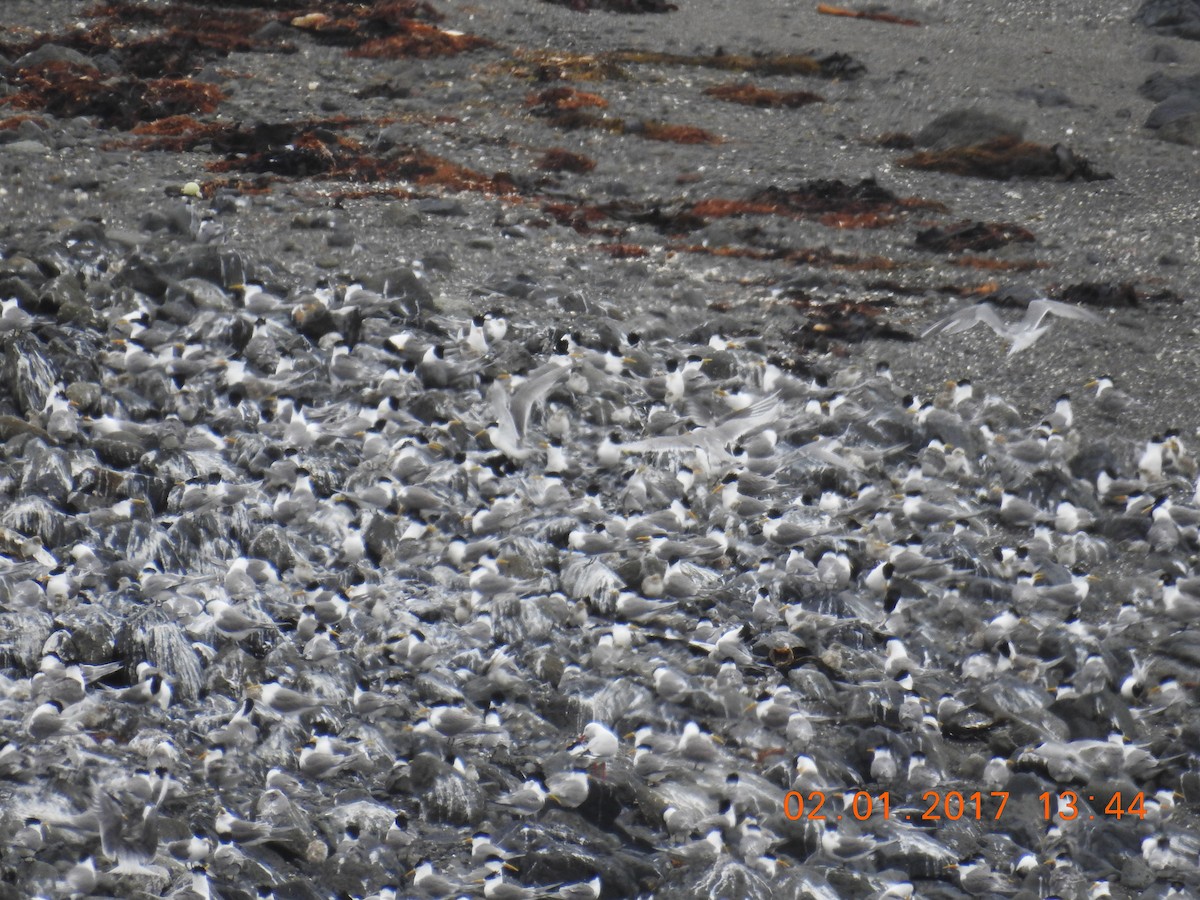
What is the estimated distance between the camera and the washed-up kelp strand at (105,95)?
819 inches

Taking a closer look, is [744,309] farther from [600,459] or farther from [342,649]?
[342,649]

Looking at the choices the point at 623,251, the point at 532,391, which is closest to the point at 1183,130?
the point at 623,251

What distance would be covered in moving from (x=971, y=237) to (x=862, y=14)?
14.7m

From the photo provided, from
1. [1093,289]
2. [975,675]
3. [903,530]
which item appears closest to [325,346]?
[903,530]

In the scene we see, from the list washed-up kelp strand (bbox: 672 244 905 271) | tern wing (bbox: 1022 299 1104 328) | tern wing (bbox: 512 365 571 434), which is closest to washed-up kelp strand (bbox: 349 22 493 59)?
washed-up kelp strand (bbox: 672 244 905 271)

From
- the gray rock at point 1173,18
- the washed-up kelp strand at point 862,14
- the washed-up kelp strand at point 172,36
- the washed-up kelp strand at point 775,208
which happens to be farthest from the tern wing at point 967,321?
the gray rock at point 1173,18

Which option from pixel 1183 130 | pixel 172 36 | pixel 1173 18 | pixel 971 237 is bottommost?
pixel 971 237

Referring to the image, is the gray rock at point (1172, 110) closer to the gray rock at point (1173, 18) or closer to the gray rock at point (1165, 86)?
the gray rock at point (1165, 86)

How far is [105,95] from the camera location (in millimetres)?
21156

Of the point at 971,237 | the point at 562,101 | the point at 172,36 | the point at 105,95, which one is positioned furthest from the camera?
the point at 172,36

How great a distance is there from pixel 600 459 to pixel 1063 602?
4137 millimetres

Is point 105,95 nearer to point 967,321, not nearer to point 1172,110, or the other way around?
point 967,321

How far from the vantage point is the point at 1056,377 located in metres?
14.4

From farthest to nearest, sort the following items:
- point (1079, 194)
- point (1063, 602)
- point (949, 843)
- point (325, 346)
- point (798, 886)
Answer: point (1079, 194)
point (325, 346)
point (1063, 602)
point (949, 843)
point (798, 886)
